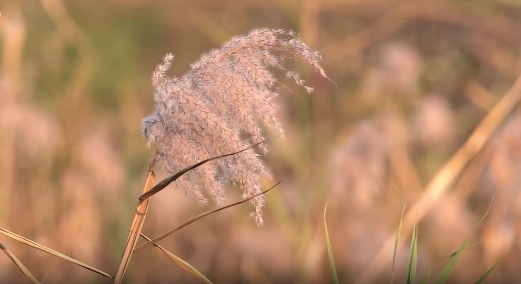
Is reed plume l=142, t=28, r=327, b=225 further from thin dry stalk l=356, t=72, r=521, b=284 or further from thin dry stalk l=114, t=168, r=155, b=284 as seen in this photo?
thin dry stalk l=356, t=72, r=521, b=284

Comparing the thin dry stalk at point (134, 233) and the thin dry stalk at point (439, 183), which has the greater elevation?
the thin dry stalk at point (439, 183)

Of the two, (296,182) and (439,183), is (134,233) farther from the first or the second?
(296,182)

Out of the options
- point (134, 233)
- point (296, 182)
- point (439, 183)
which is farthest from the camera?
point (296, 182)

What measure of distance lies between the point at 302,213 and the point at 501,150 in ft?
1.78

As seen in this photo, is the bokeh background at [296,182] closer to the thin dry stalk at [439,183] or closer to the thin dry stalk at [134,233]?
the thin dry stalk at [439,183]

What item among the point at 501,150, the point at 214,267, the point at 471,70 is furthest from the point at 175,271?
the point at 471,70

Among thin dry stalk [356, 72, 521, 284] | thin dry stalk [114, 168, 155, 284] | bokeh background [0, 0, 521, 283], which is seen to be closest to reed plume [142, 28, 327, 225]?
thin dry stalk [114, 168, 155, 284]

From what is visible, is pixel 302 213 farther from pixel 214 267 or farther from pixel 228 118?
pixel 228 118

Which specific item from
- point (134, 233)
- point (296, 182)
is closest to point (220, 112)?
point (134, 233)

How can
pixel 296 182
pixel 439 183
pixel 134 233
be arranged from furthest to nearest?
pixel 296 182 < pixel 439 183 < pixel 134 233

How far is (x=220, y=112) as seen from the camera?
2.48 ft

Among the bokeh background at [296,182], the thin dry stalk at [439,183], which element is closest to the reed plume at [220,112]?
the bokeh background at [296,182]

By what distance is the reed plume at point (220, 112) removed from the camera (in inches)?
28.9

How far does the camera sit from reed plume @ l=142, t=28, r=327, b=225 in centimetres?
73
